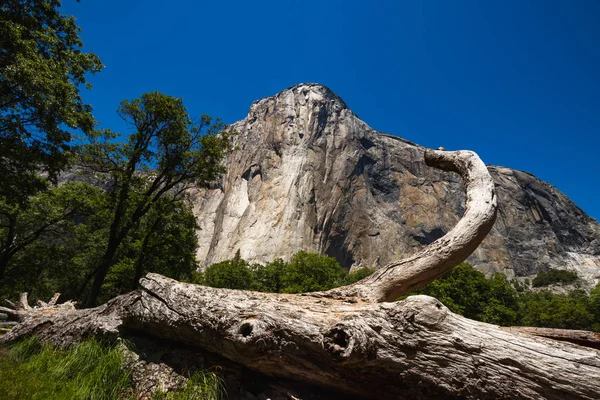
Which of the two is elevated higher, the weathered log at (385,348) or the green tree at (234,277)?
the weathered log at (385,348)

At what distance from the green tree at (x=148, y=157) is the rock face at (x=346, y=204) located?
187 ft

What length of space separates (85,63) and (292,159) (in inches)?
3014

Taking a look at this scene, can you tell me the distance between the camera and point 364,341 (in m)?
2.99

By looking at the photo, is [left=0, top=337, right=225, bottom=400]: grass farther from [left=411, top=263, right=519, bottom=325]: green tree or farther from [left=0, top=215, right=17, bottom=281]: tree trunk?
[left=411, top=263, right=519, bottom=325]: green tree

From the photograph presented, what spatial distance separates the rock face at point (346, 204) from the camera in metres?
79.8

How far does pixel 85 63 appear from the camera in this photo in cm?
1124

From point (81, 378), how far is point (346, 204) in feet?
288

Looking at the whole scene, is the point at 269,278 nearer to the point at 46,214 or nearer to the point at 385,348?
the point at 46,214

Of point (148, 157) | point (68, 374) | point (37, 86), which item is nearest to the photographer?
point (68, 374)

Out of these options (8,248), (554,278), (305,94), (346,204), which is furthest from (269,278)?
(554,278)

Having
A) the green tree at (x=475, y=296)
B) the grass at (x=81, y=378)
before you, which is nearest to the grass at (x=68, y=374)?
the grass at (x=81, y=378)

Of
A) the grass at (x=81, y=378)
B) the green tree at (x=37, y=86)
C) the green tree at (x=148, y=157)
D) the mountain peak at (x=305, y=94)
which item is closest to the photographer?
the grass at (x=81, y=378)

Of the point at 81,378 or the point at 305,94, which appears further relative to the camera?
the point at 305,94

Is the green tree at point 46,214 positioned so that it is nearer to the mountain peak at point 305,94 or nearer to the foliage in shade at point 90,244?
the foliage in shade at point 90,244
